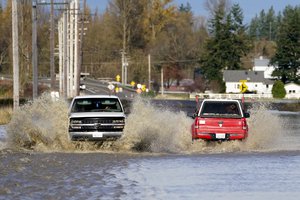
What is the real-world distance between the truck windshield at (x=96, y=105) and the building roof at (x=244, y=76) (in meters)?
115

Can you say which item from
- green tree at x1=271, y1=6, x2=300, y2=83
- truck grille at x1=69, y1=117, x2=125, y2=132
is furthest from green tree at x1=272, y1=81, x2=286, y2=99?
truck grille at x1=69, y1=117, x2=125, y2=132

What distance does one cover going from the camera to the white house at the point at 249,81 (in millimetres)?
142000

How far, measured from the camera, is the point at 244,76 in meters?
146

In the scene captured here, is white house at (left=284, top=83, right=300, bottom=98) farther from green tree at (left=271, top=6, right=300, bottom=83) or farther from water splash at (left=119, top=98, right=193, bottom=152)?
water splash at (left=119, top=98, right=193, bottom=152)

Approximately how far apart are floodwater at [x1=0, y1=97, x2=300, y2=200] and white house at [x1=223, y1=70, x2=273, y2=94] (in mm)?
108641

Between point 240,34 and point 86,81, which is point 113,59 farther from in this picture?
point 240,34

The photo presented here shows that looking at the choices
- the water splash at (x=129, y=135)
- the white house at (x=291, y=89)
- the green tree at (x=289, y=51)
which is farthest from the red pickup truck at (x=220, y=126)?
the green tree at (x=289, y=51)

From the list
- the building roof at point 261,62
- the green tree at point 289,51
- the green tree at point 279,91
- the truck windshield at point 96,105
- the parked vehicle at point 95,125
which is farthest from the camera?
the building roof at point 261,62

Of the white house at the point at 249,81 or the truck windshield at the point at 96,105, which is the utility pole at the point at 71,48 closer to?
the truck windshield at the point at 96,105

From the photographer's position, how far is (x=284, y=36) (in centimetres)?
12781

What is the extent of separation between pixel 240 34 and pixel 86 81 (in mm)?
28883

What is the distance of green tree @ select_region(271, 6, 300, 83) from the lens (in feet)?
416

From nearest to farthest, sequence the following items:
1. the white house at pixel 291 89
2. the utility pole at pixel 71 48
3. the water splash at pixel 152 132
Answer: the water splash at pixel 152 132, the utility pole at pixel 71 48, the white house at pixel 291 89

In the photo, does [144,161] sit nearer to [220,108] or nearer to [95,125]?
[95,125]
